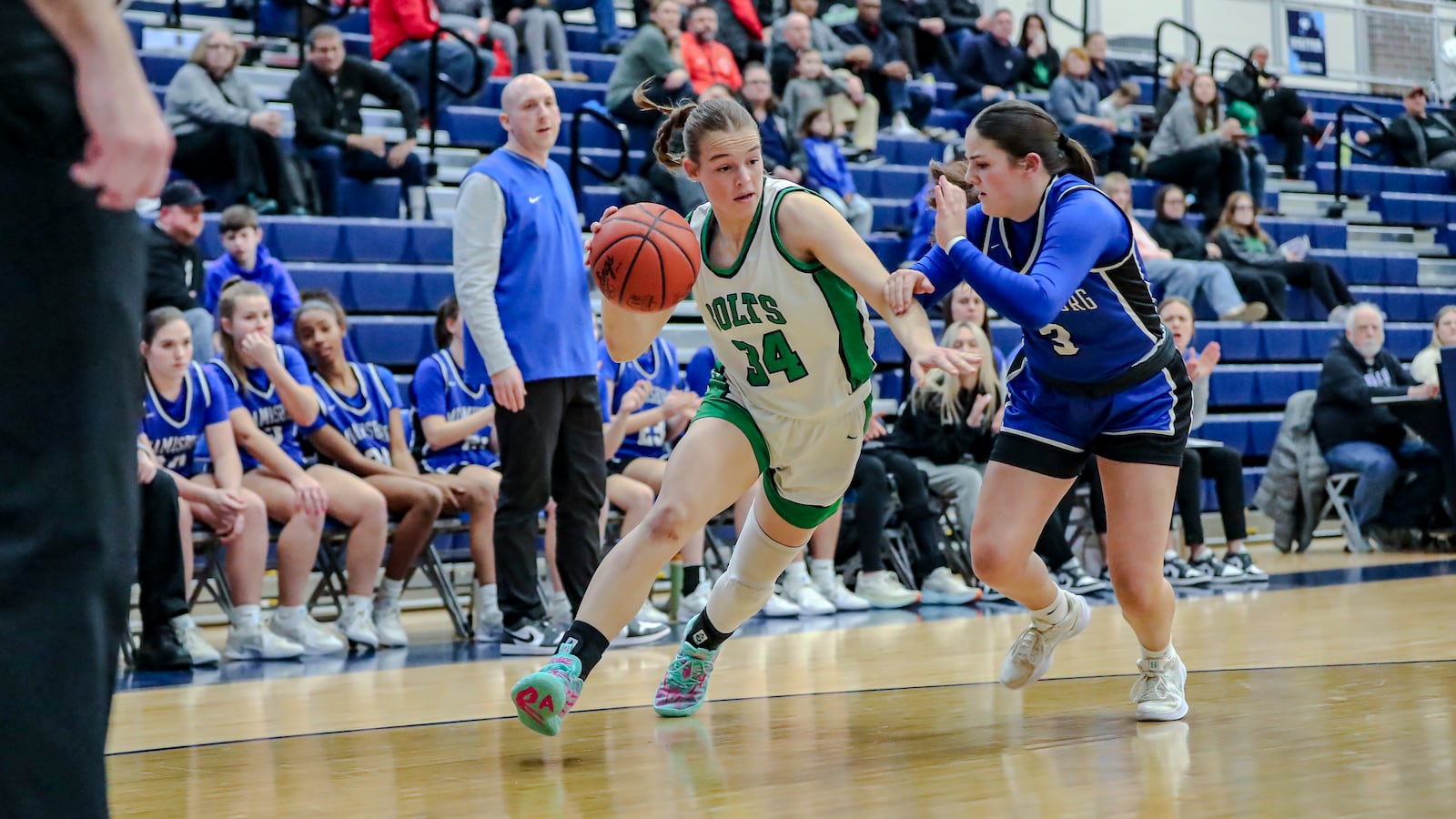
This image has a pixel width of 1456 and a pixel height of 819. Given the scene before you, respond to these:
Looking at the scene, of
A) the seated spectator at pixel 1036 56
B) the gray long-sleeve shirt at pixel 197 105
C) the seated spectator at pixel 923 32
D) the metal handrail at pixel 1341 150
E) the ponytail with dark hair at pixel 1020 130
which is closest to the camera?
the ponytail with dark hair at pixel 1020 130

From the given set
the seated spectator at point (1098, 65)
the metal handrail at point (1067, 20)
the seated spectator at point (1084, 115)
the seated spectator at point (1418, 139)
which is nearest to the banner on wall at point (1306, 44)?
the seated spectator at point (1418, 139)

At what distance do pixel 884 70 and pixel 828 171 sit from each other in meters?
2.57

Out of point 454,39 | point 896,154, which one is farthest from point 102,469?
point 896,154

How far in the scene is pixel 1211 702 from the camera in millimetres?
3793

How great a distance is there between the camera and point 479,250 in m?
5.52

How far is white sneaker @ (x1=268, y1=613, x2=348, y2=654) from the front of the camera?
19.3ft

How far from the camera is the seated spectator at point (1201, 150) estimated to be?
13.0m

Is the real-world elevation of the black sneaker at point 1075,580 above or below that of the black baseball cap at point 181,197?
below

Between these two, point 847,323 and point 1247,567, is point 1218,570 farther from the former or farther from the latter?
point 847,323

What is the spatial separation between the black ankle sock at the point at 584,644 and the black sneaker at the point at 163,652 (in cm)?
248

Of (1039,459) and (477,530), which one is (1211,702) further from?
(477,530)

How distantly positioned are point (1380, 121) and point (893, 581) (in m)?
11.1

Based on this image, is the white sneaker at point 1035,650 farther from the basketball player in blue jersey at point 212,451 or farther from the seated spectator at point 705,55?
the seated spectator at point 705,55

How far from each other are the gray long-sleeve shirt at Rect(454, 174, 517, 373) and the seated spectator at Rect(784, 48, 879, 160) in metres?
5.53
